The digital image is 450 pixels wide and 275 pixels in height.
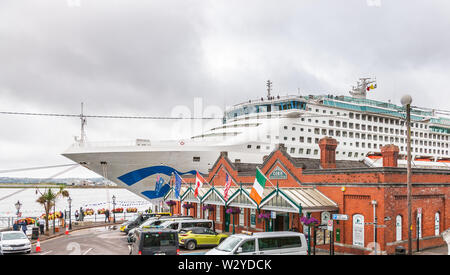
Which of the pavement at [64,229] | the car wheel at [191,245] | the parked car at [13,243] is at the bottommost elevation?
the pavement at [64,229]

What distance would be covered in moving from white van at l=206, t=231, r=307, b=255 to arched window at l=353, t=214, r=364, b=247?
4.64 m

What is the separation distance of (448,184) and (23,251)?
24591 millimetres

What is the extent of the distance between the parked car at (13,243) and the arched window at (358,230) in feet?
57.5

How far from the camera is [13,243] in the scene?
2133 cm

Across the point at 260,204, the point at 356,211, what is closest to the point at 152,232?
the point at 260,204

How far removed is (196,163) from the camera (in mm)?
42812

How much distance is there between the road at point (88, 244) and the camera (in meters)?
23.1

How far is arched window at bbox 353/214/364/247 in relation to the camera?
2072 centimetres

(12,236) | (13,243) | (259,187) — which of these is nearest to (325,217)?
(259,187)

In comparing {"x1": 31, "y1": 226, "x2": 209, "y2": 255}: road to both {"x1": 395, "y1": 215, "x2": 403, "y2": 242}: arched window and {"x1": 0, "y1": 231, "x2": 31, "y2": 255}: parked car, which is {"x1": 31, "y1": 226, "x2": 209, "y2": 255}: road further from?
{"x1": 395, "y1": 215, "x2": 403, "y2": 242}: arched window

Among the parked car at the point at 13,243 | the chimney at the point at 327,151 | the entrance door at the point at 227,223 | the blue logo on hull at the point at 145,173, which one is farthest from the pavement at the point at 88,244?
the blue logo on hull at the point at 145,173

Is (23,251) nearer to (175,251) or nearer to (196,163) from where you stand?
(175,251)

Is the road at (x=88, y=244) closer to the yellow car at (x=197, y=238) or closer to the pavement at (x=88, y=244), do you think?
the pavement at (x=88, y=244)

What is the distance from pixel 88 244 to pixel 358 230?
55.4 feet
